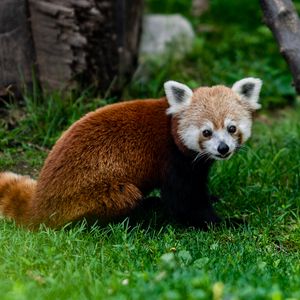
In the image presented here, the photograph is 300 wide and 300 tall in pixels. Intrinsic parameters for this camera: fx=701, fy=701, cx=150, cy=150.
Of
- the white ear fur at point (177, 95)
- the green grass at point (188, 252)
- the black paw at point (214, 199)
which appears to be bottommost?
the black paw at point (214, 199)

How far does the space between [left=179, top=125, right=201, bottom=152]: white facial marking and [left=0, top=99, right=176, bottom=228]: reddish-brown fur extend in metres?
0.16

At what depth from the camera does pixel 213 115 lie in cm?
486

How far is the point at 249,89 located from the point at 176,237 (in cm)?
119

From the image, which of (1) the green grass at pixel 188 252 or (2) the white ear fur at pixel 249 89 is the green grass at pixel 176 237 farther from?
(2) the white ear fur at pixel 249 89

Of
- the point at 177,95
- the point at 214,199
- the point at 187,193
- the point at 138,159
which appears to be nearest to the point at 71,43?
the point at 177,95

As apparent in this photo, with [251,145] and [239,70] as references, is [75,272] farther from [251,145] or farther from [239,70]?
[239,70]

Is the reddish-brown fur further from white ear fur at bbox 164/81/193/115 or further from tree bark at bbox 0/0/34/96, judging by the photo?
tree bark at bbox 0/0/34/96

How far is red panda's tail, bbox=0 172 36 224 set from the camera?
4.90 m

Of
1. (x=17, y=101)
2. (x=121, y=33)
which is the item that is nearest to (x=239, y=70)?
(x=121, y=33)

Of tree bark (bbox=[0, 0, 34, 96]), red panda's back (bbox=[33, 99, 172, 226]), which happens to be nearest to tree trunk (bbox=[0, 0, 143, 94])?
tree bark (bbox=[0, 0, 34, 96])

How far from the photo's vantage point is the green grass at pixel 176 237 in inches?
137

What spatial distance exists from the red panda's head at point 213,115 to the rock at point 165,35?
3461 millimetres

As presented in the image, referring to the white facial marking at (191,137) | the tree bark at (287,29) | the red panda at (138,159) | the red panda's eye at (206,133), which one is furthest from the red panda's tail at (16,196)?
the tree bark at (287,29)

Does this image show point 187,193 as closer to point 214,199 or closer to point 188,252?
point 214,199
